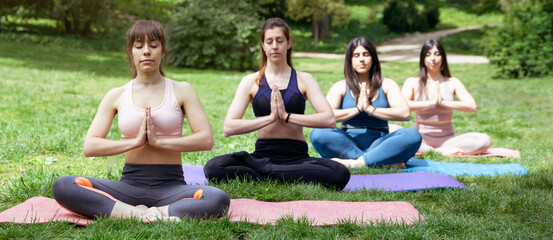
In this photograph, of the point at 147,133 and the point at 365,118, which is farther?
the point at 365,118

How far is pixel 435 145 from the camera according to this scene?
272 inches

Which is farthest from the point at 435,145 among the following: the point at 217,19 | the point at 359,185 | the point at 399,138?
the point at 217,19

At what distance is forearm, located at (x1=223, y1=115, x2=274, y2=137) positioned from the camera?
4486 millimetres

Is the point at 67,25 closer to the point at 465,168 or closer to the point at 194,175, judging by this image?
the point at 194,175

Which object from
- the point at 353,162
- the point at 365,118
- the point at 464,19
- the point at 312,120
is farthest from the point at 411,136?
the point at 464,19

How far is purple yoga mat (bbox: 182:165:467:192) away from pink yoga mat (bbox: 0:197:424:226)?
2.11 ft

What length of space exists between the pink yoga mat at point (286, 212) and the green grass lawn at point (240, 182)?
0.09 m

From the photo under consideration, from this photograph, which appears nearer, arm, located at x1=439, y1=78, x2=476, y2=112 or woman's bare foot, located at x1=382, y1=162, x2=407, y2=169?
woman's bare foot, located at x1=382, y1=162, x2=407, y2=169

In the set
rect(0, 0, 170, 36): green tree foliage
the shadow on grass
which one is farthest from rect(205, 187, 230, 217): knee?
rect(0, 0, 170, 36): green tree foliage

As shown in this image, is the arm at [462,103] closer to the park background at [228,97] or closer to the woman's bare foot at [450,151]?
the woman's bare foot at [450,151]

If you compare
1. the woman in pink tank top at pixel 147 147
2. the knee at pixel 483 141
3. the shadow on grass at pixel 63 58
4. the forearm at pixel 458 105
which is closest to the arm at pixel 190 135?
the woman in pink tank top at pixel 147 147

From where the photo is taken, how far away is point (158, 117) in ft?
12.0

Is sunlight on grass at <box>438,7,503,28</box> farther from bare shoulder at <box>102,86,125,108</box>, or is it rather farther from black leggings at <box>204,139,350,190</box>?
bare shoulder at <box>102,86,125,108</box>

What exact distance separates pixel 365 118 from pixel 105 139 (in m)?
3.14
